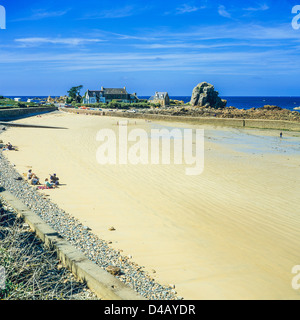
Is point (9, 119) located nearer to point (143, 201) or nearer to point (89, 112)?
point (89, 112)

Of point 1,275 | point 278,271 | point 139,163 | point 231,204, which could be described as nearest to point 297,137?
point 139,163

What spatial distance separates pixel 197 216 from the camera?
8.20 meters

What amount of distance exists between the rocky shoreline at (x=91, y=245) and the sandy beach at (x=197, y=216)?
257 mm

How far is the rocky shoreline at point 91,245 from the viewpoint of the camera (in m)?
4.64

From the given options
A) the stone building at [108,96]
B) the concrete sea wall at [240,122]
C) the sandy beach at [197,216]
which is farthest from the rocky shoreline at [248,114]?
the stone building at [108,96]

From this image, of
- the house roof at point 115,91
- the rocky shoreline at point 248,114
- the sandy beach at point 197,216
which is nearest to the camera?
the sandy beach at point 197,216

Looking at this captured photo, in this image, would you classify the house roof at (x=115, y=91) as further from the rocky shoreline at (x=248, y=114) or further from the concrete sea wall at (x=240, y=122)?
the concrete sea wall at (x=240, y=122)

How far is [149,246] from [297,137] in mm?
24813

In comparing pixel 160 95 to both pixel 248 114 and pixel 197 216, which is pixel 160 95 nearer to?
pixel 248 114

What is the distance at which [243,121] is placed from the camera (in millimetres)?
36656

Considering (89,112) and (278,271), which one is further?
(89,112)
